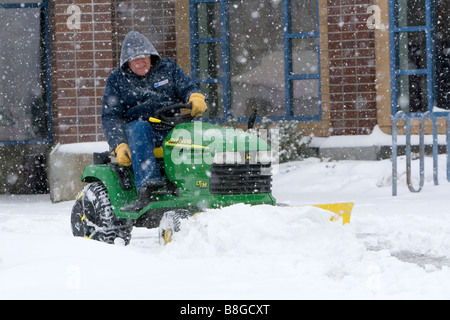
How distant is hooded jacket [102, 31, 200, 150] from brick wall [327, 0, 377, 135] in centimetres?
598

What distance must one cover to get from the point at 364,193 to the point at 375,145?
1.50m

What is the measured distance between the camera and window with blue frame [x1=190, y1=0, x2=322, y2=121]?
13008 millimetres

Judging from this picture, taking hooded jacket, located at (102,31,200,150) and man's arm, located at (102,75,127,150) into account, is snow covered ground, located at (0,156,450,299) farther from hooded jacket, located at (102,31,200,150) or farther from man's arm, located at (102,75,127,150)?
hooded jacket, located at (102,31,200,150)

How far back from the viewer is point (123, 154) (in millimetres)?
6730

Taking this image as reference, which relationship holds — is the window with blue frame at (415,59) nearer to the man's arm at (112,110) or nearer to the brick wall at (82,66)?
the brick wall at (82,66)

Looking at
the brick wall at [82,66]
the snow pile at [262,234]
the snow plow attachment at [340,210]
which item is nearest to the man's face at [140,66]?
the snow pile at [262,234]

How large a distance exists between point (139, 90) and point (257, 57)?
6360 mm

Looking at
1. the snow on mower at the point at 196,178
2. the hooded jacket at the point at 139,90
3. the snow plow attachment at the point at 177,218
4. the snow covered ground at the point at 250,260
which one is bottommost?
the snow covered ground at the point at 250,260

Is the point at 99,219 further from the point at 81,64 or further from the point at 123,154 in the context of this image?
the point at 81,64

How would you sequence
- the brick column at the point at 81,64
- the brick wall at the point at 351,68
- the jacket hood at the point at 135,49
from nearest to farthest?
the jacket hood at the point at 135,49
the brick column at the point at 81,64
the brick wall at the point at 351,68

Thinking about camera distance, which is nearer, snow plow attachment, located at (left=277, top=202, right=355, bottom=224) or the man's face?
snow plow attachment, located at (left=277, top=202, right=355, bottom=224)

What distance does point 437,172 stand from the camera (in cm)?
1073

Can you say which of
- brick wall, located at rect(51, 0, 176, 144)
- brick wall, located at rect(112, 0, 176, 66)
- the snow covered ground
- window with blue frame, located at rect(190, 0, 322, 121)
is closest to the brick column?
brick wall, located at rect(51, 0, 176, 144)

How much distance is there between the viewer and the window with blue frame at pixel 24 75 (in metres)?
13.4
